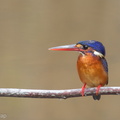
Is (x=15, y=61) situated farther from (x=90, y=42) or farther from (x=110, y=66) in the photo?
(x=90, y=42)

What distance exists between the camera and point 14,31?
2.68 meters

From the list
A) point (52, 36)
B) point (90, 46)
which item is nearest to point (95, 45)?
point (90, 46)

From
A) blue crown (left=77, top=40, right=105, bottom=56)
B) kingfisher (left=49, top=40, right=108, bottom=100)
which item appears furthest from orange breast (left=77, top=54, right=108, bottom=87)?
blue crown (left=77, top=40, right=105, bottom=56)

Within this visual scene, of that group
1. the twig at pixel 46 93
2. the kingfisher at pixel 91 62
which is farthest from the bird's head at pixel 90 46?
the twig at pixel 46 93

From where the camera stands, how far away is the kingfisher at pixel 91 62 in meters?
1.06

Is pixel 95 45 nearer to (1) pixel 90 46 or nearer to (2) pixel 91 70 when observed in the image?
(1) pixel 90 46

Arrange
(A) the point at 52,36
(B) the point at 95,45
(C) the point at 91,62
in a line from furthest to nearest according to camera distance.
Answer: (A) the point at 52,36 < (C) the point at 91,62 < (B) the point at 95,45

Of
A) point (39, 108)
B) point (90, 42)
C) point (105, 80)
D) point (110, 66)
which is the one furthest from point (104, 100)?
point (90, 42)

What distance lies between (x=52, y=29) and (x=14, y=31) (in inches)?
10.3

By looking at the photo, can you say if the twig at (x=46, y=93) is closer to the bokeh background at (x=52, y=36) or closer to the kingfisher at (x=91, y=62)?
the kingfisher at (x=91, y=62)

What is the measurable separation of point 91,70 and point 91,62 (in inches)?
2.5

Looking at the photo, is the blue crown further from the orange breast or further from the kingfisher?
the orange breast

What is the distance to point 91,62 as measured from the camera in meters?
1.22

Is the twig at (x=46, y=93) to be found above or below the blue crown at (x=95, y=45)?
below
